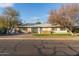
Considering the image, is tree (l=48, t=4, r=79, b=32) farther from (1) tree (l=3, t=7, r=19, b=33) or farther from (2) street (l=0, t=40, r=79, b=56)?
(1) tree (l=3, t=7, r=19, b=33)

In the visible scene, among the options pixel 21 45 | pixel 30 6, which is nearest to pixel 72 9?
pixel 30 6

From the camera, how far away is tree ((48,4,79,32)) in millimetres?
4680

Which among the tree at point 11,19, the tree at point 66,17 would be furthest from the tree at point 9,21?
the tree at point 66,17

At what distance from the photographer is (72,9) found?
4.69 metres

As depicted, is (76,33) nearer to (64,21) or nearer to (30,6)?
(64,21)

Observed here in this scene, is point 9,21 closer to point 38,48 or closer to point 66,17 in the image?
point 38,48

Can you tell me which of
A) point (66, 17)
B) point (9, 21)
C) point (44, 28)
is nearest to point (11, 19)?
point (9, 21)

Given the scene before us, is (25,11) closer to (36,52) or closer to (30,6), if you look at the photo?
(30,6)

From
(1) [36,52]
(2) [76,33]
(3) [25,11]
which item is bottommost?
(1) [36,52]

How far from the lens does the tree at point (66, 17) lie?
4.68m

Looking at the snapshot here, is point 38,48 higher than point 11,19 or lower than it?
lower

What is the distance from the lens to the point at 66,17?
475cm

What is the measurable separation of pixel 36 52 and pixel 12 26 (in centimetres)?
57

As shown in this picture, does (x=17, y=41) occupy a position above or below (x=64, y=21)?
below
